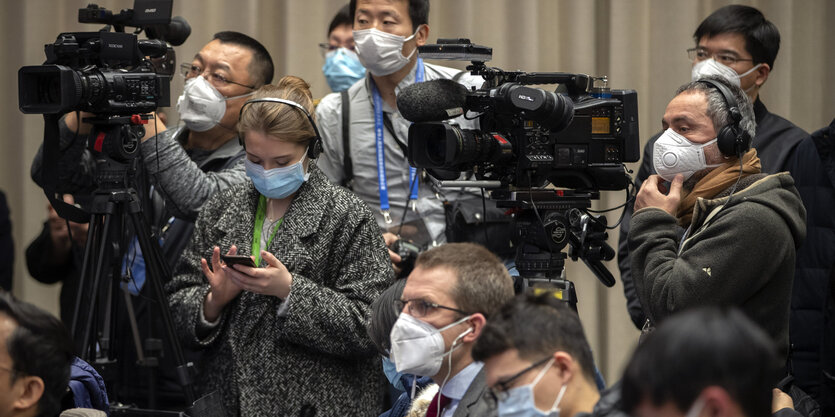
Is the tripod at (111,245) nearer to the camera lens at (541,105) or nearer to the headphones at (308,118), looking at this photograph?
the headphones at (308,118)

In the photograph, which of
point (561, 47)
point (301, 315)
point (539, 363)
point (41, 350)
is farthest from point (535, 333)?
point (561, 47)

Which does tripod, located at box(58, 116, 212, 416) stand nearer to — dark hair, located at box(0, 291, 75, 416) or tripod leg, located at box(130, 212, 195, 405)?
tripod leg, located at box(130, 212, 195, 405)

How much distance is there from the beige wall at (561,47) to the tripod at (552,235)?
7.16 ft

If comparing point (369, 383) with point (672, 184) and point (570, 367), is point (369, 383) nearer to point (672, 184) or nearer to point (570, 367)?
point (672, 184)

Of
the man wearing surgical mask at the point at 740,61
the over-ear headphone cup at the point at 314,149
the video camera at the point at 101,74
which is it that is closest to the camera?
the video camera at the point at 101,74

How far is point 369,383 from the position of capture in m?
3.16

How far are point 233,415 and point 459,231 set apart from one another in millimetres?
910

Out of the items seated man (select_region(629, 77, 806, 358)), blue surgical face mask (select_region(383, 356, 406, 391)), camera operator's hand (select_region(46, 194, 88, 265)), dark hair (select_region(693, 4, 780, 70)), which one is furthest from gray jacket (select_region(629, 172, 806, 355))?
camera operator's hand (select_region(46, 194, 88, 265))

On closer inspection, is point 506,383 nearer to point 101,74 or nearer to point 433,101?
point 433,101

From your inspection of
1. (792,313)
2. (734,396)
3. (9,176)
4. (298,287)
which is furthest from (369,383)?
(9,176)

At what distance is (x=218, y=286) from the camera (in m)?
3.05

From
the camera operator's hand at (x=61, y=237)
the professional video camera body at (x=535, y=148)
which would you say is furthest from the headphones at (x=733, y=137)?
the camera operator's hand at (x=61, y=237)

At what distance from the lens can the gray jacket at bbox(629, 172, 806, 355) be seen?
263 cm

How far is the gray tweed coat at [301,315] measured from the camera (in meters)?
3.00
